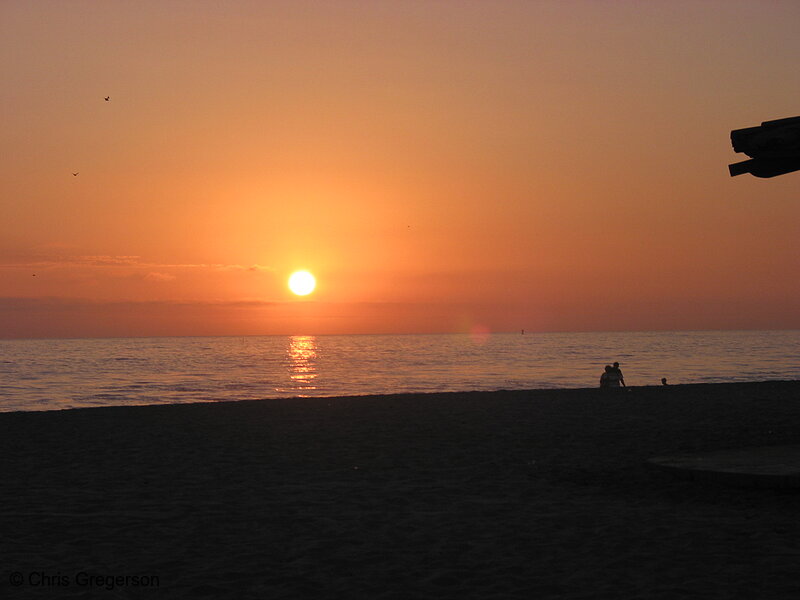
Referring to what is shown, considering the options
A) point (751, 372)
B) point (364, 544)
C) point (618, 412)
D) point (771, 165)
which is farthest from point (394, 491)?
point (751, 372)

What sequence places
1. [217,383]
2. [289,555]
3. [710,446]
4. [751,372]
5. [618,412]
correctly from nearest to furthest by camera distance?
[289,555]
[710,446]
[618,412]
[217,383]
[751,372]

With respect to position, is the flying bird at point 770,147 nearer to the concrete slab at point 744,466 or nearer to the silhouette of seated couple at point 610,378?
the concrete slab at point 744,466

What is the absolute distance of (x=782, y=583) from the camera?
6.20 metres

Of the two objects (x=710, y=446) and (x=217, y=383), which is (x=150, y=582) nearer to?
(x=710, y=446)

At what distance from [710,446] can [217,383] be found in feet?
148

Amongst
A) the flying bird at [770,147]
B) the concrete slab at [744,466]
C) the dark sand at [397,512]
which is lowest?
the dark sand at [397,512]

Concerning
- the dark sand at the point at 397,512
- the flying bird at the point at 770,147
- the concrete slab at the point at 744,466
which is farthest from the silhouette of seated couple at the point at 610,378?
the flying bird at the point at 770,147

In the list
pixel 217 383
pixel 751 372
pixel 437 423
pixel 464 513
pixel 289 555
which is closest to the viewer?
pixel 289 555

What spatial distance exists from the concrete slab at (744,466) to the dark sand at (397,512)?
0.17m

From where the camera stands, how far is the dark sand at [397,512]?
6.52 m

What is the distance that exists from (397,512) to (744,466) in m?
4.44

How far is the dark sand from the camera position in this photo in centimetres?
652

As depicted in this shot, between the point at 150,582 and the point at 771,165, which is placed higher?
the point at 771,165

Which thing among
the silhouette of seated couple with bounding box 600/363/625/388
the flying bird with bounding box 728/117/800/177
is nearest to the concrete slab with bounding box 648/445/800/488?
the flying bird with bounding box 728/117/800/177
